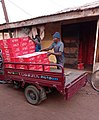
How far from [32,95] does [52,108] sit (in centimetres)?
61

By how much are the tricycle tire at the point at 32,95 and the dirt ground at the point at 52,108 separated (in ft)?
0.41

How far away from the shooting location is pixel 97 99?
3.69 metres

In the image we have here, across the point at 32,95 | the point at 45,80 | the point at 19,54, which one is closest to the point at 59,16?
the point at 19,54

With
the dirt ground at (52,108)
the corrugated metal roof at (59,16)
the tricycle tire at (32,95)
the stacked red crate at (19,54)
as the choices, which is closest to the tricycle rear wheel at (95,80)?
the dirt ground at (52,108)

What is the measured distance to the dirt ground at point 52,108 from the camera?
2.93 m

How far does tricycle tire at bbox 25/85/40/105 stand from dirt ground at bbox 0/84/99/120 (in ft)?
0.41

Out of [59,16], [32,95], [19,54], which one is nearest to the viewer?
[32,95]

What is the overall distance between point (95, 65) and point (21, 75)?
3229mm

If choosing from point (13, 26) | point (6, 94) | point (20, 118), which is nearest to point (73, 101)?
point (20, 118)

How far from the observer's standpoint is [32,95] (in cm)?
341

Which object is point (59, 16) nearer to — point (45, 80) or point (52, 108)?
point (45, 80)

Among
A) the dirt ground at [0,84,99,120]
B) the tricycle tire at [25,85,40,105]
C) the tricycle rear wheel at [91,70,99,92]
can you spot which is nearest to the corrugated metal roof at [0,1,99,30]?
the tricycle rear wheel at [91,70,99,92]

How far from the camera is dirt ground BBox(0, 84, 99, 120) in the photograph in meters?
2.93

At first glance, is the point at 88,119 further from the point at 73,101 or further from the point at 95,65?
the point at 95,65
